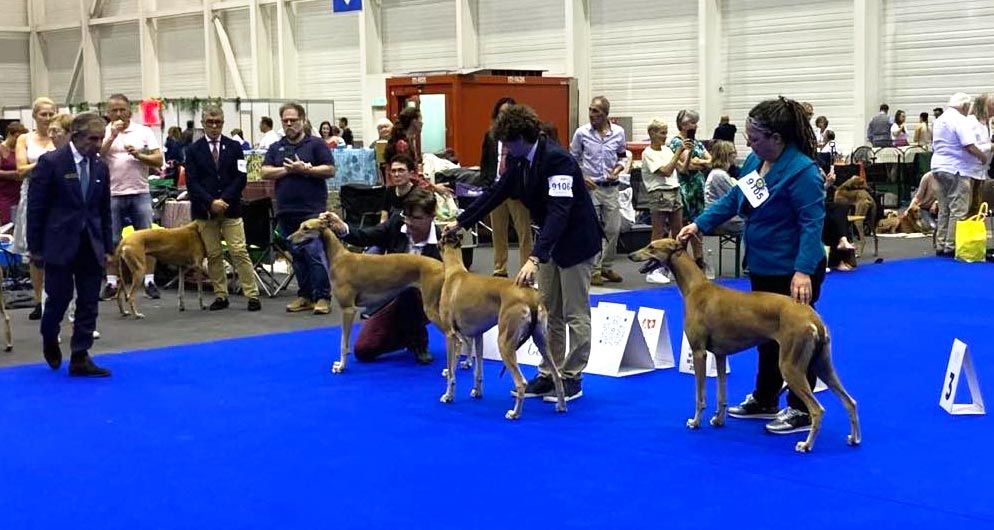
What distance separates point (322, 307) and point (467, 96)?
32.3 feet

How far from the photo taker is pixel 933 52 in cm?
1931

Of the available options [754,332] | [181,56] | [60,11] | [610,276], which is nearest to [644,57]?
[610,276]

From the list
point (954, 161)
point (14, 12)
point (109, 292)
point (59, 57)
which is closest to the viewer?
point (109, 292)

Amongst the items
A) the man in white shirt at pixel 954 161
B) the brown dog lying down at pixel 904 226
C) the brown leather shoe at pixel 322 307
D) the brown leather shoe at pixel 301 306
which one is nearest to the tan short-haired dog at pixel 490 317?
the brown leather shoe at pixel 322 307

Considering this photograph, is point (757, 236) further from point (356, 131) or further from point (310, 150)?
point (356, 131)

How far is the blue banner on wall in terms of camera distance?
24.4m

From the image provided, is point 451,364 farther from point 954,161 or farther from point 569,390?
point 954,161

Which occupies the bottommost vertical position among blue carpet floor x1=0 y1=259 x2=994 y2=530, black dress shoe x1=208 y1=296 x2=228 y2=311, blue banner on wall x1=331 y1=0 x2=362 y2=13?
blue carpet floor x1=0 y1=259 x2=994 y2=530

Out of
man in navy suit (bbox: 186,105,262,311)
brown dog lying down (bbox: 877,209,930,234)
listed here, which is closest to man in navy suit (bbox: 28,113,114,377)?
man in navy suit (bbox: 186,105,262,311)

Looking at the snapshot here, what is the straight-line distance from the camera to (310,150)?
9.33m

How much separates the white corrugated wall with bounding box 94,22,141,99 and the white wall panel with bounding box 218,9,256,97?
3644mm

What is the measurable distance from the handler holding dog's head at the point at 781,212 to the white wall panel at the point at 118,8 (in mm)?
28518

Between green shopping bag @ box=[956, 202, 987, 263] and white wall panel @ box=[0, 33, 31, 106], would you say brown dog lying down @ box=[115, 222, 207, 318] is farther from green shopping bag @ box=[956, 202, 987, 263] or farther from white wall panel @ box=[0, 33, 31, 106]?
white wall panel @ box=[0, 33, 31, 106]

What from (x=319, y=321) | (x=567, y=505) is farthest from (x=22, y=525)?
(x=319, y=321)
